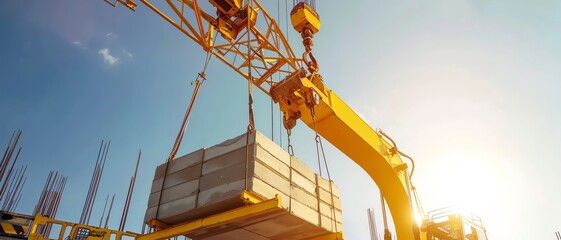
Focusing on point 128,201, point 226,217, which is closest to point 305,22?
point 226,217

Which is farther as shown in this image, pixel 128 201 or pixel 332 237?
pixel 128 201

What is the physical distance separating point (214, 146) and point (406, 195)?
5097 mm

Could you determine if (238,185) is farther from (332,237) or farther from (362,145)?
(362,145)

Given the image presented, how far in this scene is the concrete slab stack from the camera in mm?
4660

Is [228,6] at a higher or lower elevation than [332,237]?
higher

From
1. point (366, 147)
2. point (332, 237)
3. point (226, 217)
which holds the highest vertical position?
point (366, 147)

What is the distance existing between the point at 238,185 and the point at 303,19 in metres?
5.45

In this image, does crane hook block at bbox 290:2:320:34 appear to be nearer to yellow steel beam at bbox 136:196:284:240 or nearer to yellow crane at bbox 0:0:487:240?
yellow crane at bbox 0:0:487:240

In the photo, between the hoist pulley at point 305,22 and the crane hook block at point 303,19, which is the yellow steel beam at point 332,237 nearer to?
the hoist pulley at point 305,22

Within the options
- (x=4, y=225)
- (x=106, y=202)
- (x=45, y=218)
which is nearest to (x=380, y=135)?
(x=45, y=218)

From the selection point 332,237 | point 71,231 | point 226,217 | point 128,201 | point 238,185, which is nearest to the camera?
point 226,217

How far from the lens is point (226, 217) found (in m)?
4.42

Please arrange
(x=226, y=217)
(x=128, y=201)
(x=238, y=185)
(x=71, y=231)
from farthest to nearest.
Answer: (x=128, y=201), (x=71, y=231), (x=238, y=185), (x=226, y=217)

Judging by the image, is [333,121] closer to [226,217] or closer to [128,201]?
[226,217]
